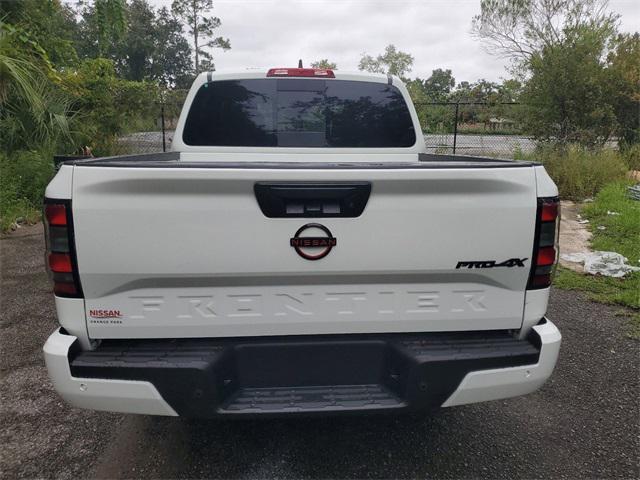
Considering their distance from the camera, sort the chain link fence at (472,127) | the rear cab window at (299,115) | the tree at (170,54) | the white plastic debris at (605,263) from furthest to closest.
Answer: the tree at (170,54)
the chain link fence at (472,127)
the white plastic debris at (605,263)
the rear cab window at (299,115)

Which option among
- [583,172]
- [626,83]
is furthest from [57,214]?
[626,83]

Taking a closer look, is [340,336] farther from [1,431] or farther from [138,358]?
[1,431]

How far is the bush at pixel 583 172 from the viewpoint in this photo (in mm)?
10297

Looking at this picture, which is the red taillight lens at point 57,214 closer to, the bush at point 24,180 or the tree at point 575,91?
the bush at point 24,180

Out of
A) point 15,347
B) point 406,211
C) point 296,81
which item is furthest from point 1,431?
point 296,81

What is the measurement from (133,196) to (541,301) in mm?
1810

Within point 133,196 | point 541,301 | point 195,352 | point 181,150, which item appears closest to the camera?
point 133,196

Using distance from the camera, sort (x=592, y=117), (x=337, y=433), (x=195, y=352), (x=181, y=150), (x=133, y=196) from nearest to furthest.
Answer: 1. (x=133, y=196)
2. (x=195, y=352)
3. (x=337, y=433)
4. (x=181, y=150)
5. (x=592, y=117)

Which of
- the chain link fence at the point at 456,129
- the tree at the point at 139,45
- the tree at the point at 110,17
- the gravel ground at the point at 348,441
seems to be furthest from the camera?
the tree at the point at 139,45

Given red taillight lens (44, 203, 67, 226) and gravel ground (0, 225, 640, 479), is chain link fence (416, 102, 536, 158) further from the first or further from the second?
red taillight lens (44, 203, 67, 226)

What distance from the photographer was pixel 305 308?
1958 mm

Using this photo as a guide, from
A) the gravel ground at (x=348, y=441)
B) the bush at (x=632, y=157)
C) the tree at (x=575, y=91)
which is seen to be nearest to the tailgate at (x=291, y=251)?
the gravel ground at (x=348, y=441)

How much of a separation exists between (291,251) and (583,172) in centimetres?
1071

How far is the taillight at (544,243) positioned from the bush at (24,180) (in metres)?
8.62
